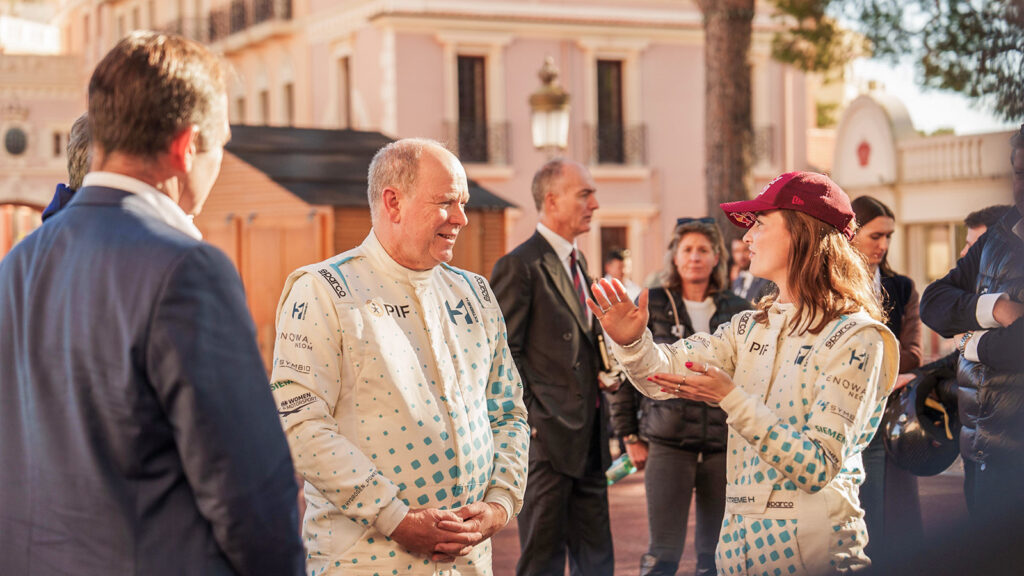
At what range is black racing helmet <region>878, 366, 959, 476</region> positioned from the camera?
5297 millimetres

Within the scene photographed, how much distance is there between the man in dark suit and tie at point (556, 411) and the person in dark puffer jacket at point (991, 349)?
1601 mm

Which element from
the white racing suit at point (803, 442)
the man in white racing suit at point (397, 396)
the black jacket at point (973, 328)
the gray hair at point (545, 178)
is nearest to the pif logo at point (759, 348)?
the white racing suit at point (803, 442)

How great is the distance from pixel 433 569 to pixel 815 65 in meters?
13.4

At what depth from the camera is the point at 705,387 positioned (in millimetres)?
3105

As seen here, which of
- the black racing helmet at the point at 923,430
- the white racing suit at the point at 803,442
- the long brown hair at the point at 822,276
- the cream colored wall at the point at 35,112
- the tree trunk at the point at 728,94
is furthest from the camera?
the cream colored wall at the point at 35,112

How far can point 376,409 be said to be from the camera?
11.0 feet

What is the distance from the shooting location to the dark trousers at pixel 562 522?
5.65 meters

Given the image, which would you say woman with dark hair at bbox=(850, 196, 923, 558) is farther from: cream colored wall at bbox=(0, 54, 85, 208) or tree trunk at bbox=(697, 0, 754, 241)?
cream colored wall at bbox=(0, 54, 85, 208)

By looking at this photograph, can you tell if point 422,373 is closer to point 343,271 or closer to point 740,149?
point 343,271

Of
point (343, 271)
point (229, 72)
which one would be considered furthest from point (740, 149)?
point (229, 72)

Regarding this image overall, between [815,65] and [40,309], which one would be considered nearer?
[40,309]

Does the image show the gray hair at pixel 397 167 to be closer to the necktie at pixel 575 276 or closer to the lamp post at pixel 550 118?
the necktie at pixel 575 276

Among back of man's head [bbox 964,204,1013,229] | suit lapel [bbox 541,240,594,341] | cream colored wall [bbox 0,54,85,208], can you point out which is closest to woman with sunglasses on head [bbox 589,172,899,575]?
back of man's head [bbox 964,204,1013,229]

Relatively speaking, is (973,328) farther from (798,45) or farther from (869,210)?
(798,45)
